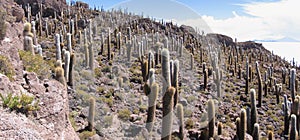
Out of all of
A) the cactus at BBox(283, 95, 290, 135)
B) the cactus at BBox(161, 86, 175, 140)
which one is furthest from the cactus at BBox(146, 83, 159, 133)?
the cactus at BBox(283, 95, 290, 135)

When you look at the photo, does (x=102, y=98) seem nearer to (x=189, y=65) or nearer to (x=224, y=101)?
(x=224, y=101)

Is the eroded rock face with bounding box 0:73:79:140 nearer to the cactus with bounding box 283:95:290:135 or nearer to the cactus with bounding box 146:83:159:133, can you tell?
the cactus with bounding box 146:83:159:133

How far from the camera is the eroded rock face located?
4.69 metres

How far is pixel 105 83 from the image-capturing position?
1848 cm

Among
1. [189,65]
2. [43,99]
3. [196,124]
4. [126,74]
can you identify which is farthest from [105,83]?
[43,99]

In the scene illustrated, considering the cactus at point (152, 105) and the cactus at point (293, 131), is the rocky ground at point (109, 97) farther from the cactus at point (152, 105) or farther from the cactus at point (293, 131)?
the cactus at point (293, 131)

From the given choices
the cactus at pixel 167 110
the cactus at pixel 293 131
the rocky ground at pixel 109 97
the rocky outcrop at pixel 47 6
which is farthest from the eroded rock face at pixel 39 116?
the rocky outcrop at pixel 47 6

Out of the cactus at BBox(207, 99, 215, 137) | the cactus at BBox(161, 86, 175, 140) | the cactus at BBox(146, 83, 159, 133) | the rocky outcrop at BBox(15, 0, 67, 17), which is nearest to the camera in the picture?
the cactus at BBox(161, 86, 175, 140)

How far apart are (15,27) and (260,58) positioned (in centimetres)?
3658

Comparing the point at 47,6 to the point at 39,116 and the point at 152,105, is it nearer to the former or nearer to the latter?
the point at 152,105

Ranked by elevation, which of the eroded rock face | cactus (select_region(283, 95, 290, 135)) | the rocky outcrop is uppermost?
the rocky outcrop

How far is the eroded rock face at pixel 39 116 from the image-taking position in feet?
15.4

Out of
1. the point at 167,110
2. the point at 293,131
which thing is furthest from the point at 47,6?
the point at 293,131

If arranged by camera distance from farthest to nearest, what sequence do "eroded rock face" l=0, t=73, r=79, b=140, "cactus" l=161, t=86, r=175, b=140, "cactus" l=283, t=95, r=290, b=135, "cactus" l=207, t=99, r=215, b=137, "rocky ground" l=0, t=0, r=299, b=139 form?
1. "cactus" l=283, t=95, r=290, b=135
2. "cactus" l=207, t=99, r=215, b=137
3. "cactus" l=161, t=86, r=175, b=140
4. "rocky ground" l=0, t=0, r=299, b=139
5. "eroded rock face" l=0, t=73, r=79, b=140
